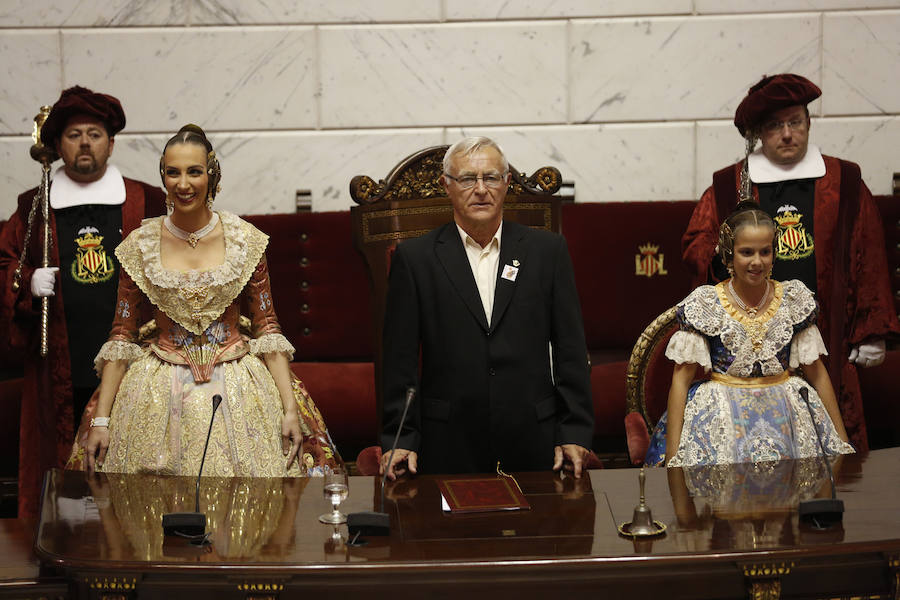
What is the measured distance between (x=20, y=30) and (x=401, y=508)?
3.74 meters

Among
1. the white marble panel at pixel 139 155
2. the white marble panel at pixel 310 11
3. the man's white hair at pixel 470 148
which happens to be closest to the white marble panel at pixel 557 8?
the white marble panel at pixel 310 11

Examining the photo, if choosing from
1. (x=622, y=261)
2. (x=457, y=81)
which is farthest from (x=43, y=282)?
(x=622, y=261)

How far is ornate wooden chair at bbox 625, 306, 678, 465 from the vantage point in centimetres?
376

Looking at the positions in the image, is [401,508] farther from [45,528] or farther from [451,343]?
[45,528]

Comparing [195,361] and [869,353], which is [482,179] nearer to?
[195,361]

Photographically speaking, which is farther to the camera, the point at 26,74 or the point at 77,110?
the point at 26,74

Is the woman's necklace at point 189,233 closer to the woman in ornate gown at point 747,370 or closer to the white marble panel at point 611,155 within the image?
the woman in ornate gown at point 747,370

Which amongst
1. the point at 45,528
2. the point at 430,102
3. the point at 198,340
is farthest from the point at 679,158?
the point at 45,528

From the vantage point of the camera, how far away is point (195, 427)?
3404 mm

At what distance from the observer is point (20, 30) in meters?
5.38

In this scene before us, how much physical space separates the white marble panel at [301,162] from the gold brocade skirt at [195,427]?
2117 mm

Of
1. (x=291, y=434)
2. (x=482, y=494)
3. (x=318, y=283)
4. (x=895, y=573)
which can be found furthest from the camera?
(x=318, y=283)

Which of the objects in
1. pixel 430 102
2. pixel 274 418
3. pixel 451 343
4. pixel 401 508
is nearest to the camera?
pixel 401 508

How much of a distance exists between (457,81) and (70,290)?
86.7 inches
